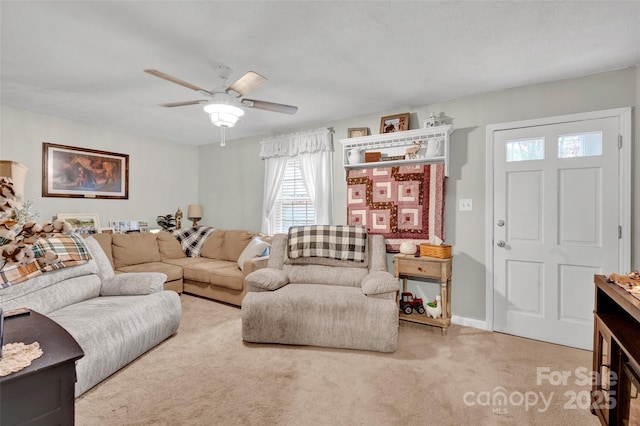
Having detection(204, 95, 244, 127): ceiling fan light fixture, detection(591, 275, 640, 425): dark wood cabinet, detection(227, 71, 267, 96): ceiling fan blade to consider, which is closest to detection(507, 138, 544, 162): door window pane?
detection(591, 275, 640, 425): dark wood cabinet

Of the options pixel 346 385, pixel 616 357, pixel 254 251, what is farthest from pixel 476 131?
pixel 254 251

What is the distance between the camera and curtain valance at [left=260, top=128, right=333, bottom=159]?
13.3 feet

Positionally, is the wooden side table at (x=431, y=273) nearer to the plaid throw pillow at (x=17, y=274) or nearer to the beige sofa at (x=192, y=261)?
the beige sofa at (x=192, y=261)

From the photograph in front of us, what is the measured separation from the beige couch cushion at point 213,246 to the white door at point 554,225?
145 inches

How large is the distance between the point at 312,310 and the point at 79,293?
74.3 inches

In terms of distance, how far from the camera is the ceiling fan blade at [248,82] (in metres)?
2.11

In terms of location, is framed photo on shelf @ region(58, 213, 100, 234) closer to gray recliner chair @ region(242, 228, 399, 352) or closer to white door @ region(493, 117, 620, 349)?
gray recliner chair @ region(242, 228, 399, 352)

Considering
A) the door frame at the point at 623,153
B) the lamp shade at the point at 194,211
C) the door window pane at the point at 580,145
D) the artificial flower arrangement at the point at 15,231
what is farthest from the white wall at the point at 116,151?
the door window pane at the point at 580,145

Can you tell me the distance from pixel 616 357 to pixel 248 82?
2.70 metres

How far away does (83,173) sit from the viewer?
4176 millimetres

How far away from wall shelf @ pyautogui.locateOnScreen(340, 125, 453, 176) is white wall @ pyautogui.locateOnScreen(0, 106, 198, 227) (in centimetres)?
317

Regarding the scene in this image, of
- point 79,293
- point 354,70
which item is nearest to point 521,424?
point 354,70

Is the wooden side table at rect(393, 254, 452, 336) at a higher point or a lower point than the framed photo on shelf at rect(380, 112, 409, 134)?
lower

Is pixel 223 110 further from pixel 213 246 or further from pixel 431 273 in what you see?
pixel 213 246
